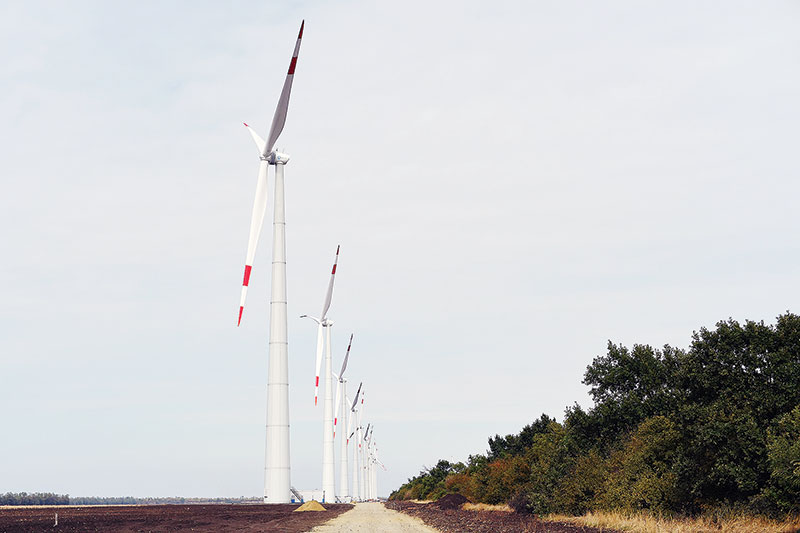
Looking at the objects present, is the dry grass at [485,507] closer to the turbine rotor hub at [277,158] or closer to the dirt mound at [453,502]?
the dirt mound at [453,502]

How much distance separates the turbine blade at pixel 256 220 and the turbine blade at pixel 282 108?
2221 mm

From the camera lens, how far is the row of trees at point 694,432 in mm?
38594

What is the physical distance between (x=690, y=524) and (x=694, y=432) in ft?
15.8

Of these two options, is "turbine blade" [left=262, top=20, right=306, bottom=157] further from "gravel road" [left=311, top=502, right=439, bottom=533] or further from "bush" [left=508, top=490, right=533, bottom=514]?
"bush" [left=508, top=490, right=533, bottom=514]

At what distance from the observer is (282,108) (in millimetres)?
71375

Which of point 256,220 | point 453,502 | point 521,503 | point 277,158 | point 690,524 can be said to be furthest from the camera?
point 453,502

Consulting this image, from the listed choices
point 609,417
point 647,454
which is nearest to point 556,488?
point 609,417

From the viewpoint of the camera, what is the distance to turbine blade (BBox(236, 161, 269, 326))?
64062mm

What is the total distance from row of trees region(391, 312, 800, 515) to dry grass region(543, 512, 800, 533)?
789 millimetres

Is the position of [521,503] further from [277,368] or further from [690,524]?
[690,524]

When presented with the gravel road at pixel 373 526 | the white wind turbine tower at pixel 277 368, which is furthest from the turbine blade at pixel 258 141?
the gravel road at pixel 373 526

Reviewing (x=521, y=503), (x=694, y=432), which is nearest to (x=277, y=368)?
(x=521, y=503)

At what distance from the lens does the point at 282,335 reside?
7600 cm

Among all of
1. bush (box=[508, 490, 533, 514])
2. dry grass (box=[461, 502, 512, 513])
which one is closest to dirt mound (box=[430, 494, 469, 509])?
dry grass (box=[461, 502, 512, 513])
